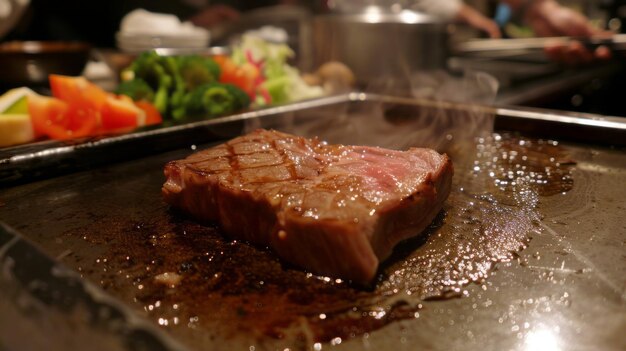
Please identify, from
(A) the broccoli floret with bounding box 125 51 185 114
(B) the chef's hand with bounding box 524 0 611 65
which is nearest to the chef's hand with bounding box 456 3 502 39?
(B) the chef's hand with bounding box 524 0 611 65

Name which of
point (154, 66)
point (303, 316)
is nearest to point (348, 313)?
point (303, 316)

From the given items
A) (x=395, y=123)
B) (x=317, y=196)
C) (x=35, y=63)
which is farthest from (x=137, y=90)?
(x=317, y=196)

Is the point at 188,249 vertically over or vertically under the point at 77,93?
under

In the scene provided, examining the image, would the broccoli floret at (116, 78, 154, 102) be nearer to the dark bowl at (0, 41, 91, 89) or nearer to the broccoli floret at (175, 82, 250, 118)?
the broccoli floret at (175, 82, 250, 118)

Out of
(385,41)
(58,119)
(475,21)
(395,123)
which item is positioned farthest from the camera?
(475,21)

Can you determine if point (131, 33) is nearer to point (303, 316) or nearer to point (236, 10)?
point (236, 10)

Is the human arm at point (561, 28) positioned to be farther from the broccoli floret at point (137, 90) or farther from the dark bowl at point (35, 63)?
the dark bowl at point (35, 63)

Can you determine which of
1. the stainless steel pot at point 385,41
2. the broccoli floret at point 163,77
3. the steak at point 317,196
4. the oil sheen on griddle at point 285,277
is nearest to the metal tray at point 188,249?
the oil sheen on griddle at point 285,277

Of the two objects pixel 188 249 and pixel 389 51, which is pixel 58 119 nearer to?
pixel 188 249
